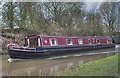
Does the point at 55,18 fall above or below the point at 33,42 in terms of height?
above

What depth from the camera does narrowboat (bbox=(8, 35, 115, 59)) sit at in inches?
458

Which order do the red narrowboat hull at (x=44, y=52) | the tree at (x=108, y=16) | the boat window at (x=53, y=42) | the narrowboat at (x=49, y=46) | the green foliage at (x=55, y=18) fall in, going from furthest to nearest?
the tree at (x=108, y=16) → the green foliage at (x=55, y=18) → the boat window at (x=53, y=42) → the narrowboat at (x=49, y=46) → the red narrowboat hull at (x=44, y=52)

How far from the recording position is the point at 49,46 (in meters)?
12.7

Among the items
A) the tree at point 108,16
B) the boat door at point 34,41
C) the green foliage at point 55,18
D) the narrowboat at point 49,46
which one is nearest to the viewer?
the narrowboat at point 49,46

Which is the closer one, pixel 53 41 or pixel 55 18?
pixel 53 41

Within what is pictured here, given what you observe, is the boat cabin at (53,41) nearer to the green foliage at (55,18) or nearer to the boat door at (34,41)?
the boat door at (34,41)

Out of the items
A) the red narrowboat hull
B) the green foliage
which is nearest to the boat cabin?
the red narrowboat hull

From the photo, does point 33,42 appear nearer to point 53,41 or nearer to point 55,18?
point 53,41

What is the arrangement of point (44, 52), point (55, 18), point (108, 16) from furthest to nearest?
point (108, 16) → point (55, 18) → point (44, 52)

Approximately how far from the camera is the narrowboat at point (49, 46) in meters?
11.6

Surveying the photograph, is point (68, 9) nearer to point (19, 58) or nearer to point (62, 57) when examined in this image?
point (62, 57)

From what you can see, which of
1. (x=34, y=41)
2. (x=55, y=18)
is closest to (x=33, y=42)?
(x=34, y=41)

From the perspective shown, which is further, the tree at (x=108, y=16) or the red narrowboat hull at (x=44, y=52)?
the tree at (x=108, y=16)

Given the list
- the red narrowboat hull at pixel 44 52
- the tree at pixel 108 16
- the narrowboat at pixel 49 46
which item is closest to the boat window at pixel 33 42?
the narrowboat at pixel 49 46
